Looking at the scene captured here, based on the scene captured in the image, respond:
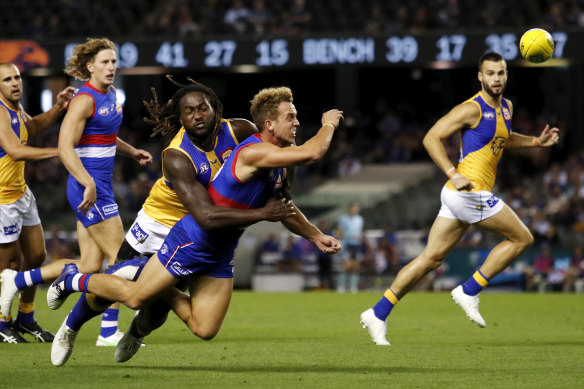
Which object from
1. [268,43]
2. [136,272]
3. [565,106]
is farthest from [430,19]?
[136,272]

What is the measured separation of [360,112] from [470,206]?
799 inches

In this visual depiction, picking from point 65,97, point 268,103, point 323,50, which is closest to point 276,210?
point 268,103

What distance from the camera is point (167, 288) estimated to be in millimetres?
6695

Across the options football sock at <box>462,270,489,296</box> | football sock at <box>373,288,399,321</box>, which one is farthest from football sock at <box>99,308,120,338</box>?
football sock at <box>462,270,489,296</box>

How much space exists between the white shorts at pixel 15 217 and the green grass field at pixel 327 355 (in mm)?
1014

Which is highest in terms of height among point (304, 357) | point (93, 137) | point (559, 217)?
point (93, 137)

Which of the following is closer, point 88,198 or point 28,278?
point 88,198

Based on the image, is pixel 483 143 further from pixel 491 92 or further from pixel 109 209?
pixel 109 209

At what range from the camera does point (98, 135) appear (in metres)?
8.55

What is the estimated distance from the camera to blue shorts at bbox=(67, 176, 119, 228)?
27.5 ft

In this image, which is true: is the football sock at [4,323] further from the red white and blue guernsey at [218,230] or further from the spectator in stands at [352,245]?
the spectator in stands at [352,245]

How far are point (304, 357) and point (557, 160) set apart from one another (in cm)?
1709

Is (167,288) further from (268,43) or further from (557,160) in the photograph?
(557,160)

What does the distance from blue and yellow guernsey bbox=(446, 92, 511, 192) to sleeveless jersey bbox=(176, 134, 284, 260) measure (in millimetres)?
2896
